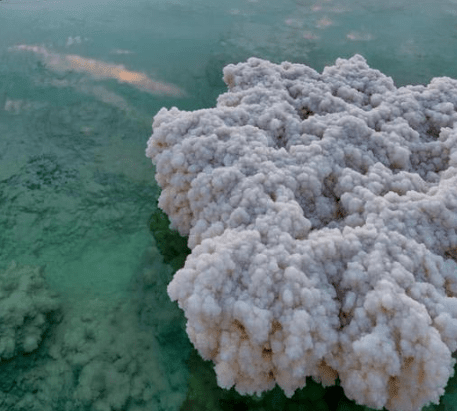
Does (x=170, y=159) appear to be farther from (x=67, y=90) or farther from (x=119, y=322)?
(x=67, y=90)

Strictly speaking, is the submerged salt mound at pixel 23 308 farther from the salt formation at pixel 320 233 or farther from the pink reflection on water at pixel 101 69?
the pink reflection on water at pixel 101 69

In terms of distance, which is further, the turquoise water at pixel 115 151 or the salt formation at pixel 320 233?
the turquoise water at pixel 115 151

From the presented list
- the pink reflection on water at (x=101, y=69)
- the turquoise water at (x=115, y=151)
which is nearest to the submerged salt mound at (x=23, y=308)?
the turquoise water at (x=115, y=151)

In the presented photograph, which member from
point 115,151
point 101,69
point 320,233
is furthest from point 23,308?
point 101,69

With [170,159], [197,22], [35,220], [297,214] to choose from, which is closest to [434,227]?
[297,214]

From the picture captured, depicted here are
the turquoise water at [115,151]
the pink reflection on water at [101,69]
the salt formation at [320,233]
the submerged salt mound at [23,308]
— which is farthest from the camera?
the pink reflection on water at [101,69]

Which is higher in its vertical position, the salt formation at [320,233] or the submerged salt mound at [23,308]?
the salt formation at [320,233]

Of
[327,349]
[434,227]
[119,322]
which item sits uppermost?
[434,227]
